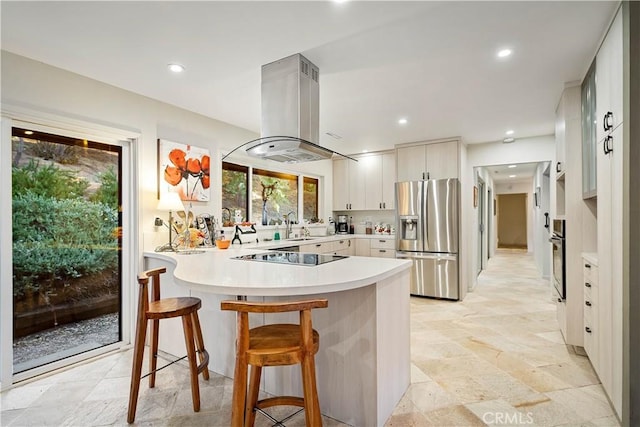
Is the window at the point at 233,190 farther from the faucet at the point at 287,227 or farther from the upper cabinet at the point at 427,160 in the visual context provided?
the upper cabinet at the point at 427,160

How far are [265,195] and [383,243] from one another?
2.08 m

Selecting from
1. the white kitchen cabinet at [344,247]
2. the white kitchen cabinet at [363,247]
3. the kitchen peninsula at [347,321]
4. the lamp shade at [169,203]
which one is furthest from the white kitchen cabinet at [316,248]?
the kitchen peninsula at [347,321]

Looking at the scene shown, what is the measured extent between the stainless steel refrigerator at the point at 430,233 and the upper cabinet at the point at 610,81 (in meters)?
2.51

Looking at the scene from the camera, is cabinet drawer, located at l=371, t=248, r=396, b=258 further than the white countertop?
Yes

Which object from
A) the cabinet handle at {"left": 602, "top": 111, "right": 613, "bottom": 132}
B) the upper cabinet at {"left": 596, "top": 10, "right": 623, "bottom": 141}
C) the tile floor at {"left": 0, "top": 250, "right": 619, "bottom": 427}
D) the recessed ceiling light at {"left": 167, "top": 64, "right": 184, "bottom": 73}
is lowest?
the tile floor at {"left": 0, "top": 250, "right": 619, "bottom": 427}

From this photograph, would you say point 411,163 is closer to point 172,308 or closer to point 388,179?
point 388,179

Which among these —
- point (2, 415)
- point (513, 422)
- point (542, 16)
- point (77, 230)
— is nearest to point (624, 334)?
point (513, 422)

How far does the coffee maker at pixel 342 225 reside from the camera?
20.2 feet

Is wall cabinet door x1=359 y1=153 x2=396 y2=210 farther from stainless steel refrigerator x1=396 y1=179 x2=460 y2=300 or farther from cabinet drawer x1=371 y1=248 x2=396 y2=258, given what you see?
cabinet drawer x1=371 y1=248 x2=396 y2=258

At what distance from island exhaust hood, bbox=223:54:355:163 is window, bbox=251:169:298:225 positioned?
2.16m

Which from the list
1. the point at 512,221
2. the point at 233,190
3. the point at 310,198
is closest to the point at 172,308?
the point at 233,190

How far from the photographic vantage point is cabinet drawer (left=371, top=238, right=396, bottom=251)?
5.24 meters

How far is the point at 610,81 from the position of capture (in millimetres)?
1912

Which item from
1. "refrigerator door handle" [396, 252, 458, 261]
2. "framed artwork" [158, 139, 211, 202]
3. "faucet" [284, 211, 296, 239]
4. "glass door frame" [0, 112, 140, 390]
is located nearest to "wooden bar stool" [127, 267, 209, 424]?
"glass door frame" [0, 112, 140, 390]
